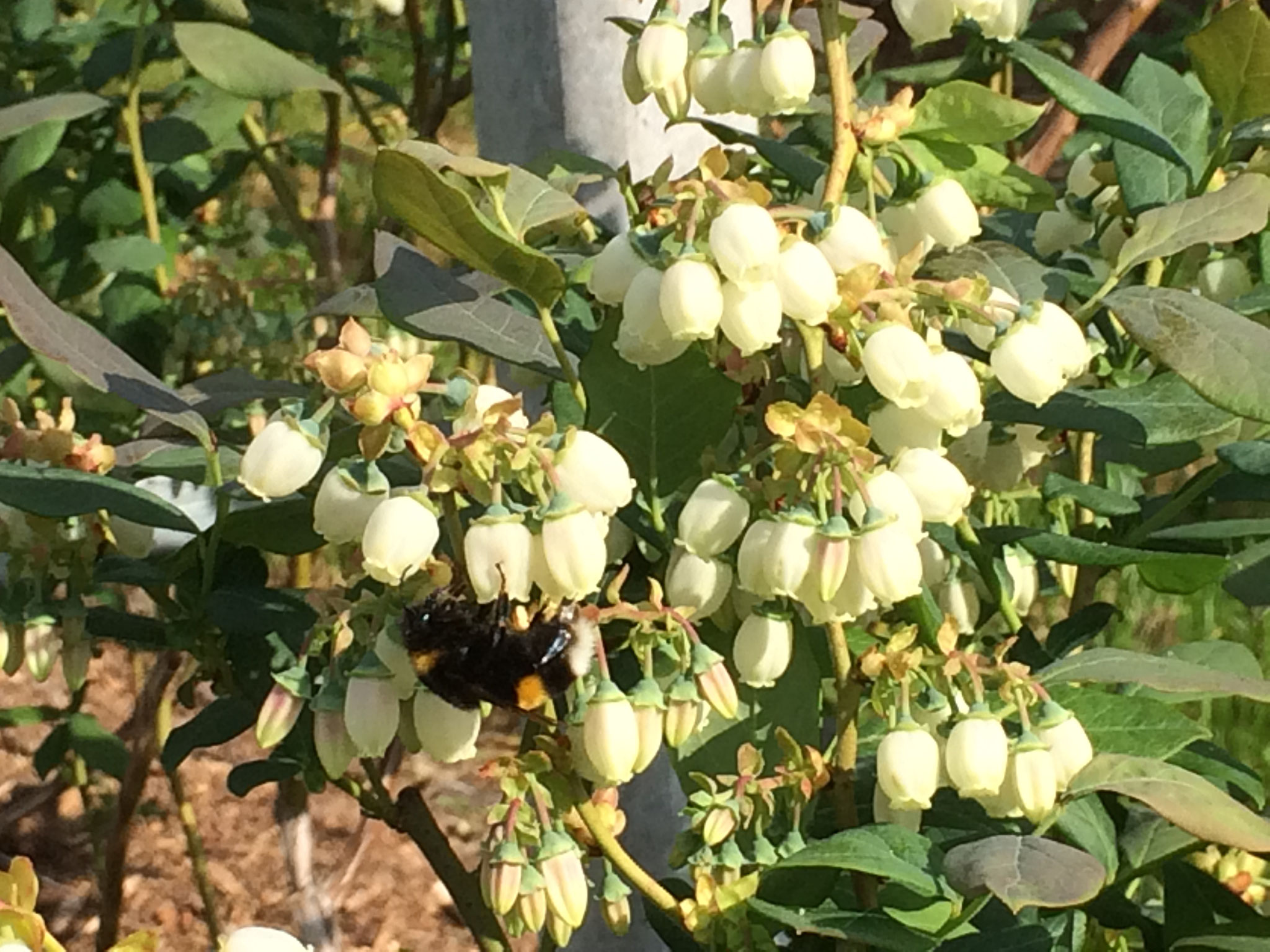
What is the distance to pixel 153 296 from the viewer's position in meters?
1.42

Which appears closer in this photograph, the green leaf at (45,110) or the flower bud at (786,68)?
the flower bud at (786,68)

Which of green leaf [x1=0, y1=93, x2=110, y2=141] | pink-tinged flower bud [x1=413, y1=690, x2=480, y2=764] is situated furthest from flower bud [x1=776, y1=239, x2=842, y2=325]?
green leaf [x1=0, y1=93, x2=110, y2=141]

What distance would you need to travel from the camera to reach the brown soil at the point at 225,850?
2.26m

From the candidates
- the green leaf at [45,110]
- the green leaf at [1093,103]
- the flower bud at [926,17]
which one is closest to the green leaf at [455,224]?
the flower bud at [926,17]

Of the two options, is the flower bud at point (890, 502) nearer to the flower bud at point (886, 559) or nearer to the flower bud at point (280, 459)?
the flower bud at point (886, 559)

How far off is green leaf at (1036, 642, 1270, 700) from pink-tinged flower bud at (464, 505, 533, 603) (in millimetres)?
262

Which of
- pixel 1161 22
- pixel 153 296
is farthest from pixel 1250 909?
pixel 1161 22

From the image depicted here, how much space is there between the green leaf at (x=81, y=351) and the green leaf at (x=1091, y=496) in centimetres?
49

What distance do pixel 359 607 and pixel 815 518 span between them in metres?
0.21

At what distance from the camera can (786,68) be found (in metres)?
0.64

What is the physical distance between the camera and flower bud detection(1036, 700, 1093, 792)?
2.01 ft

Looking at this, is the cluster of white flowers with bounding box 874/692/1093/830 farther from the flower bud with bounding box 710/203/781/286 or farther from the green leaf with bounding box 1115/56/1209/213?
the green leaf with bounding box 1115/56/1209/213

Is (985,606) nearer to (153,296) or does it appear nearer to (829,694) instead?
(829,694)

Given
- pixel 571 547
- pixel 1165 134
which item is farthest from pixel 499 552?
pixel 1165 134
